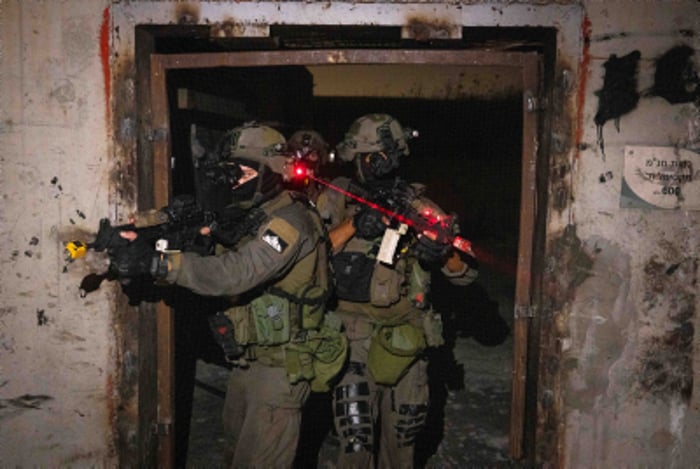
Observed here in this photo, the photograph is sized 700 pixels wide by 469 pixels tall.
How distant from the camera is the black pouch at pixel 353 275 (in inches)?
143

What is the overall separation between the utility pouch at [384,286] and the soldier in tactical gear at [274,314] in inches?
17.5

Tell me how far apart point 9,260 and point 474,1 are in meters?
2.81

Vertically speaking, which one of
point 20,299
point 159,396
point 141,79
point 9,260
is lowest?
point 159,396

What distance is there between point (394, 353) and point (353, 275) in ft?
1.85

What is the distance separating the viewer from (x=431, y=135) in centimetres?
1348

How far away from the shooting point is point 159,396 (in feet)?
10.6

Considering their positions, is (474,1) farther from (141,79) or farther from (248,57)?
(141,79)

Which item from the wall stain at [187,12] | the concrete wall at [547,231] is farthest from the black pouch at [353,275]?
the wall stain at [187,12]

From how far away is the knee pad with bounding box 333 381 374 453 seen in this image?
343 centimetres

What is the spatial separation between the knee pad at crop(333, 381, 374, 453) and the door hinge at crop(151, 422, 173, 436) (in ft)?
3.24

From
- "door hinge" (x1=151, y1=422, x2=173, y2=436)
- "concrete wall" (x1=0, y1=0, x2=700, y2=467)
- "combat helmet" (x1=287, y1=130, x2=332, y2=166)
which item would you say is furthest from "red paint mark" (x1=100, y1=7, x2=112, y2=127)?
"door hinge" (x1=151, y1=422, x2=173, y2=436)

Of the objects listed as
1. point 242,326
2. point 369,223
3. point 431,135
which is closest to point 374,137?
point 369,223

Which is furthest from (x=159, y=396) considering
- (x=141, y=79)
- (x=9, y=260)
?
(x=141, y=79)

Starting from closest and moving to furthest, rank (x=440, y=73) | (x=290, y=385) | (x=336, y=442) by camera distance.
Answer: (x=290, y=385) < (x=336, y=442) < (x=440, y=73)
